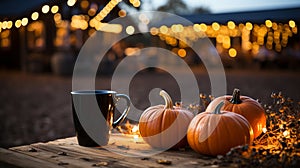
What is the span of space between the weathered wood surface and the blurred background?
70cm

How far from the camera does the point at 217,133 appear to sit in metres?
1.21

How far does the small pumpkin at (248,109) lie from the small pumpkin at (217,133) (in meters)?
0.13

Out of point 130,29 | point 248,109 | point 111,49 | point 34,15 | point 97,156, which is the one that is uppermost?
point 130,29

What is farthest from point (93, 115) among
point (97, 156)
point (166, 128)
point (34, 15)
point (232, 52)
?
point (232, 52)

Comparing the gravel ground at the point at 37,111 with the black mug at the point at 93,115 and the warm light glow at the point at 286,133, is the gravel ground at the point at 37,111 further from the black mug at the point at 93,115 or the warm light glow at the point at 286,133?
the warm light glow at the point at 286,133

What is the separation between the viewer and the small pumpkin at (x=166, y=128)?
130 cm

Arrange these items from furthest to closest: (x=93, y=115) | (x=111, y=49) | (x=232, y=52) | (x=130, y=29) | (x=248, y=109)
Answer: (x=232, y=52) → (x=111, y=49) → (x=130, y=29) → (x=248, y=109) → (x=93, y=115)

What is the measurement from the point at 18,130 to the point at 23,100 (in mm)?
2534

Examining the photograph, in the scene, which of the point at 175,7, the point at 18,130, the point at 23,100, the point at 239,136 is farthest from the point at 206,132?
the point at 175,7

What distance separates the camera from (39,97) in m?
7.02

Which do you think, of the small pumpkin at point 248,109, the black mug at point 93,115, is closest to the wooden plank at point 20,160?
the black mug at point 93,115

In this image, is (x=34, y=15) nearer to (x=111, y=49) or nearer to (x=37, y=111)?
(x=37, y=111)

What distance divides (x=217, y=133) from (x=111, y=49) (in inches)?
549

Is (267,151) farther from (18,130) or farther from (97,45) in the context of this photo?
(97,45)
